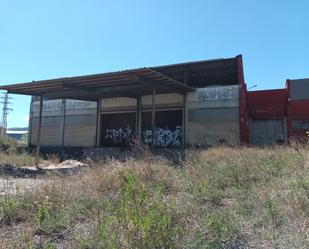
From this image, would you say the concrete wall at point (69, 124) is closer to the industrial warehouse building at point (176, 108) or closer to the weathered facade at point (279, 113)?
the industrial warehouse building at point (176, 108)

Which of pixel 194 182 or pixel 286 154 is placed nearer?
pixel 194 182

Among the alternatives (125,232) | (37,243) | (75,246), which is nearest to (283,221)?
(125,232)

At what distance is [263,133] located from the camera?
→ 2830 cm

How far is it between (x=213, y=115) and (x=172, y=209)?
Result: 21761 millimetres

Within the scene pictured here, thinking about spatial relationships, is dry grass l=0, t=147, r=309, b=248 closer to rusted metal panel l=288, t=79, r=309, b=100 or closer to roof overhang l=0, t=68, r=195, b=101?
roof overhang l=0, t=68, r=195, b=101

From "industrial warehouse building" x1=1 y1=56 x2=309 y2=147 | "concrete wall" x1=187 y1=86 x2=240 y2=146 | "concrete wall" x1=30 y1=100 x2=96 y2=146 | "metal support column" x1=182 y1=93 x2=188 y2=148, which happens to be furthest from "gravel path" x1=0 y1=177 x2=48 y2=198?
"concrete wall" x1=30 y1=100 x2=96 y2=146

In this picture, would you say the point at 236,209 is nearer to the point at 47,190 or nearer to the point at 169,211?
the point at 169,211

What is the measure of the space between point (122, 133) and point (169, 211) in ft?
87.5

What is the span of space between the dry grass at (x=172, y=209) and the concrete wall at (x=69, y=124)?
24355 millimetres

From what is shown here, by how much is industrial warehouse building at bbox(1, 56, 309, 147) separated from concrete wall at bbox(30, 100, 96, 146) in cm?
8

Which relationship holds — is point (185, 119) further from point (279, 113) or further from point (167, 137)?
point (279, 113)

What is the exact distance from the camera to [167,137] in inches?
1144

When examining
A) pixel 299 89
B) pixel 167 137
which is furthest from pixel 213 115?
pixel 299 89

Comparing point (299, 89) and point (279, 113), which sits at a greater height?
point (299, 89)
